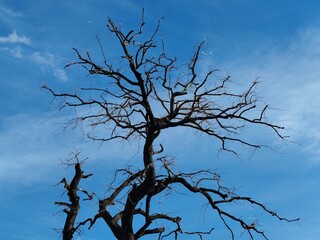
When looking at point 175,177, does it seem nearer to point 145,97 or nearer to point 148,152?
point 148,152

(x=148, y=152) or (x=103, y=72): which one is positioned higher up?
(x=103, y=72)

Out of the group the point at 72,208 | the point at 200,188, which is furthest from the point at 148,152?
the point at 72,208

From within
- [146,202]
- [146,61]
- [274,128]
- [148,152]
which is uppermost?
[146,61]

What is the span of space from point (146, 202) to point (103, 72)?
6.86ft

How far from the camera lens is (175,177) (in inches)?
300

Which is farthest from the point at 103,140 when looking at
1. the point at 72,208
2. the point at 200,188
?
the point at 200,188

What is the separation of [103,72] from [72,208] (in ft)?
7.32

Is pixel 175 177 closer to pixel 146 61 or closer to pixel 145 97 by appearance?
pixel 145 97

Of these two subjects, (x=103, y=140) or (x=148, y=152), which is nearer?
(x=148, y=152)

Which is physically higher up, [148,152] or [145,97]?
[145,97]

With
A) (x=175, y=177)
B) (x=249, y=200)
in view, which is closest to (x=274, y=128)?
(x=249, y=200)

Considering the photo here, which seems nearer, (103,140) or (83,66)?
(83,66)

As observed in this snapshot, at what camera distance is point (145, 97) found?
741 cm

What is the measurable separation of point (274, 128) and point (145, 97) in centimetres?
211
